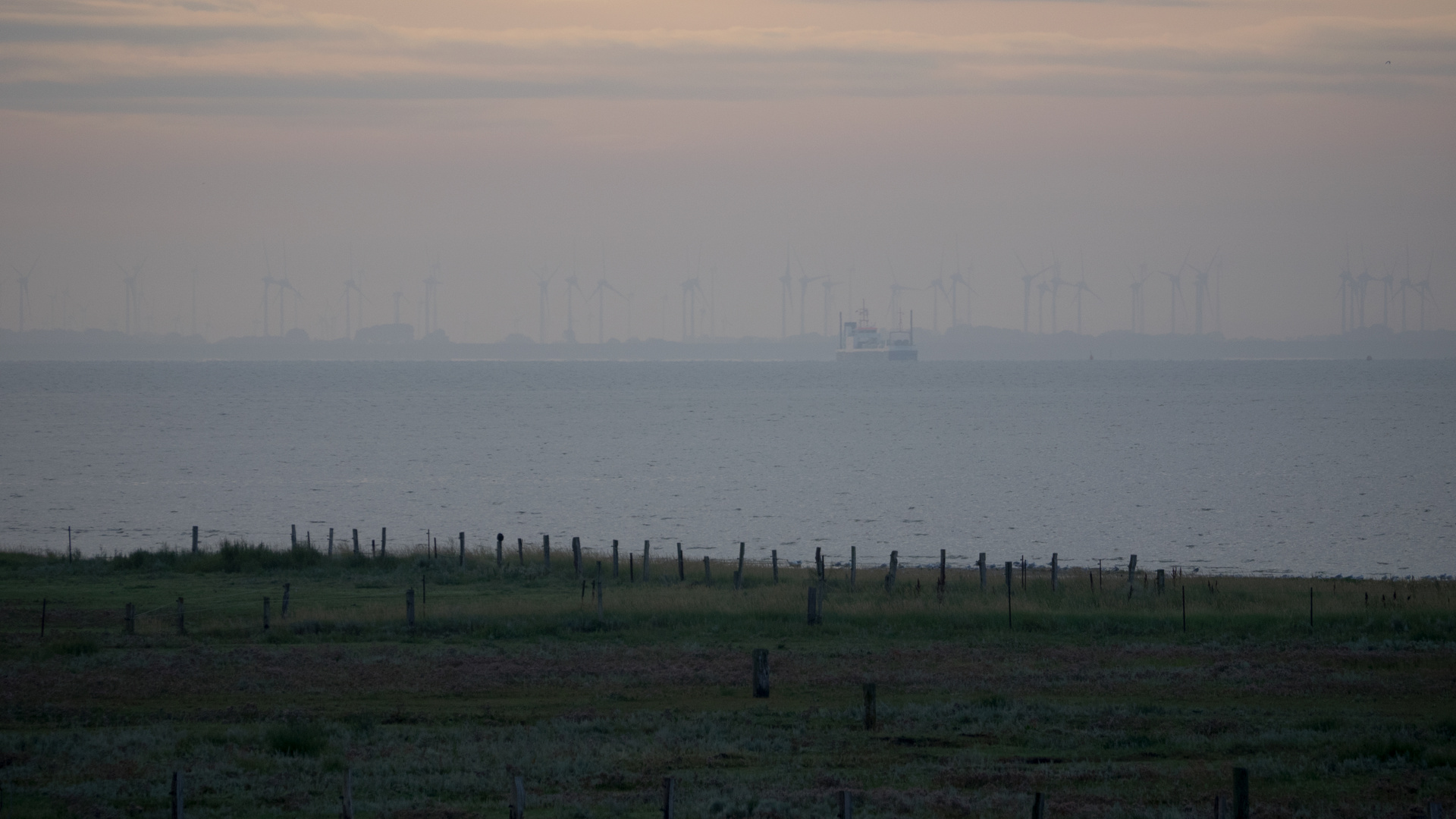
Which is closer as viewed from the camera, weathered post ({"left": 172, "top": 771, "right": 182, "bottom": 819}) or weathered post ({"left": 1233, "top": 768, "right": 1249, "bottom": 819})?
weathered post ({"left": 1233, "top": 768, "right": 1249, "bottom": 819})

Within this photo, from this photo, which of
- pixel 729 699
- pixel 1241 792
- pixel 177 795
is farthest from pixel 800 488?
pixel 1241 792

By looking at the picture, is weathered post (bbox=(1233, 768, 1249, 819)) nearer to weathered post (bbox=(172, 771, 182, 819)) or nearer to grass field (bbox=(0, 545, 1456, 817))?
grass field (bbox=(0, 545, 1456, 817))

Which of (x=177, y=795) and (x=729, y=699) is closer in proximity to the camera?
(x=177, y=795)

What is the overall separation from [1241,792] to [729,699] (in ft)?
41.0

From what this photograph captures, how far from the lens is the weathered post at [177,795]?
1437cm

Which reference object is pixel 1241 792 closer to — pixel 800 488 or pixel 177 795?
pixel 177 795

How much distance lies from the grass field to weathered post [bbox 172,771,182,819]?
2.14m

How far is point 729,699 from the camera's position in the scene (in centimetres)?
2488

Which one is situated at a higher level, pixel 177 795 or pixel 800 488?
pixel 177 795

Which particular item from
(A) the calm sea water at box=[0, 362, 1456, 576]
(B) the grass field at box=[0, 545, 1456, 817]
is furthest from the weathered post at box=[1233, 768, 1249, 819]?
(A) the calm sea water at box=[0, 362, 1456, 576]

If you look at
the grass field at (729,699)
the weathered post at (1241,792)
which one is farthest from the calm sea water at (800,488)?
the weathered post at (1241,792)

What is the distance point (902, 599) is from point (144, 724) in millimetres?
20601

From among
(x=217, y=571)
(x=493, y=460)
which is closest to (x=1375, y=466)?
(x=493, y=460)

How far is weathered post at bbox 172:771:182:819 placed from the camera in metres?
14.4
